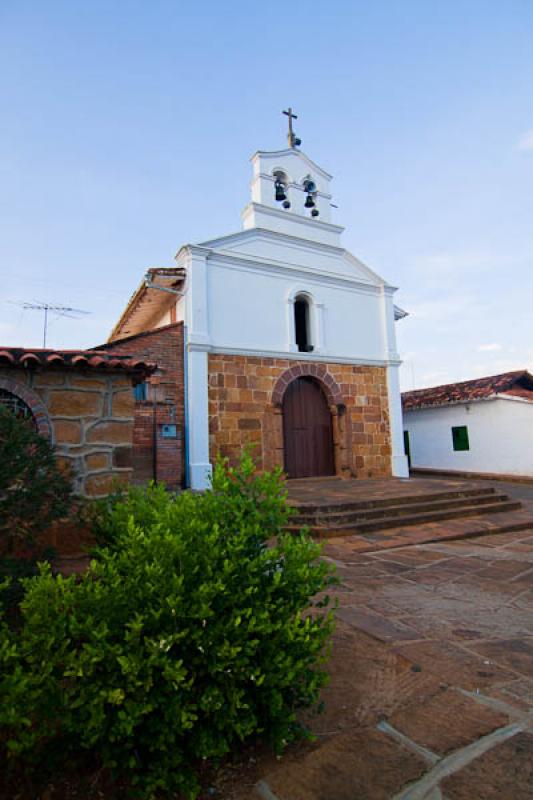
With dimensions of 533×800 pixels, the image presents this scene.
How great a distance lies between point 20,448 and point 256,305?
27.8 ft

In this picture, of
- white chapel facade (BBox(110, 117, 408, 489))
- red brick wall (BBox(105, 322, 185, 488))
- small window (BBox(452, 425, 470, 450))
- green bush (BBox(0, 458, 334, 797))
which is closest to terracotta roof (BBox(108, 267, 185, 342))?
white chapel facade (BBox(110, 117, 408, 489))

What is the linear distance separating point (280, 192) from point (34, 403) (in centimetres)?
985

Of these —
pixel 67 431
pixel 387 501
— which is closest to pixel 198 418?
pixel 387 501

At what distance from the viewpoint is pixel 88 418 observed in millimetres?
3748

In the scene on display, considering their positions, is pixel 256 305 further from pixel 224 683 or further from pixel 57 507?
pixel 224 683

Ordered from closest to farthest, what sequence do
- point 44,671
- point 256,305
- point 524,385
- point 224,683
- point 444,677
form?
point 44,671 < point 224,683 < point 444,677 < point 256,305 < point 524,385

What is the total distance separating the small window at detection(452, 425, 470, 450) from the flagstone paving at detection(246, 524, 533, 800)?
11533mm

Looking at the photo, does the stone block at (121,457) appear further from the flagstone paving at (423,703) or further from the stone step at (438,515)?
the stone step at (438,515)

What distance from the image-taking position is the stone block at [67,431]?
3633 mm

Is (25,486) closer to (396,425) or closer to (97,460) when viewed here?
(97,460)

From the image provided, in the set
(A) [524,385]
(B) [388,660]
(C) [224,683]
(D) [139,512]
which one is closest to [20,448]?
(D) [139,512]

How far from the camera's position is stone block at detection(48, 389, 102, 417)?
12.0 feet

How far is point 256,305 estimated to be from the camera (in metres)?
10.4

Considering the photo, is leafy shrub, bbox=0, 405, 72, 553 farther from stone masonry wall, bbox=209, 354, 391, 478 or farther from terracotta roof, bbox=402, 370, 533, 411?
terracotta roof, bbox=402, 370, 533, 411
